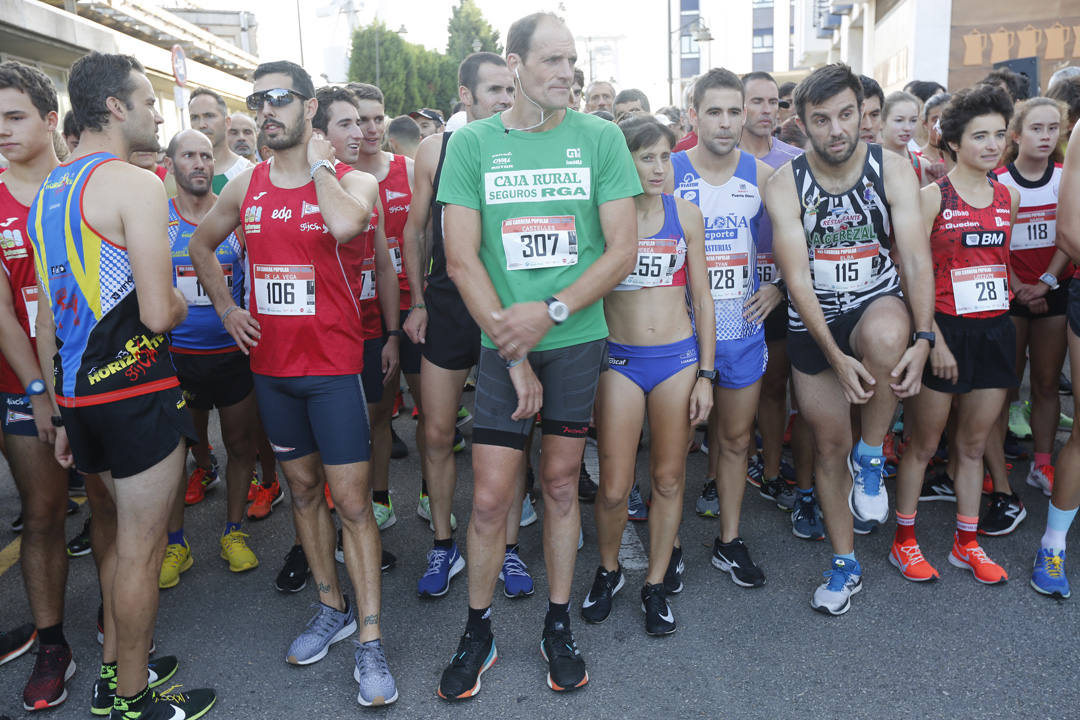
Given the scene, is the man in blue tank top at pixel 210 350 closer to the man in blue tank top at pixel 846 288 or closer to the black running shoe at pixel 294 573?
the black running shoe at pixel 294 573

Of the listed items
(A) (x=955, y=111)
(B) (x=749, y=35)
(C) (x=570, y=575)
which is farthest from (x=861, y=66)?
(B) (x=749, y=35)

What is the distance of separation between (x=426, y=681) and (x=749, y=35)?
226 feet

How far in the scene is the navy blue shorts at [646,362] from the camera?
3.40 meters

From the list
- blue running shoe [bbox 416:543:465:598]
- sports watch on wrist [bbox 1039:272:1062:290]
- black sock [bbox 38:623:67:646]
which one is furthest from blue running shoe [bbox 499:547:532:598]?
sports watch on wrist [bbox 1039:272:1062:290]

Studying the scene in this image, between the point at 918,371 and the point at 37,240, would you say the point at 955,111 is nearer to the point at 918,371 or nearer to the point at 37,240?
the point at 918,371

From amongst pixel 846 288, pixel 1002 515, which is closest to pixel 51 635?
pixel 846 288

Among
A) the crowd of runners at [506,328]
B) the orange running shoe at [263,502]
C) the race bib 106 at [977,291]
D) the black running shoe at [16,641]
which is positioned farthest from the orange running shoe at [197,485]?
the race bib 106 at [977,291]

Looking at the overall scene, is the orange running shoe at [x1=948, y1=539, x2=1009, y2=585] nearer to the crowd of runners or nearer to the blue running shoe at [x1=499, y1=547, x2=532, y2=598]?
the crowd of runners

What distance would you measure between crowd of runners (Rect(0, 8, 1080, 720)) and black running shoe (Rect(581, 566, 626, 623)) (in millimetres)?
21

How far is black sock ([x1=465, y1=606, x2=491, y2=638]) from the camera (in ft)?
10.3

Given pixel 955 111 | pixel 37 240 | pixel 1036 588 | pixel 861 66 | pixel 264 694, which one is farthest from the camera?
pixel 861 66

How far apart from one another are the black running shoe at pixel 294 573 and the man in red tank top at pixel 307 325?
1.83ft

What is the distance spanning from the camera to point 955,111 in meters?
3.85

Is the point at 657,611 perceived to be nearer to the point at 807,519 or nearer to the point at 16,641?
the point at 807,519
